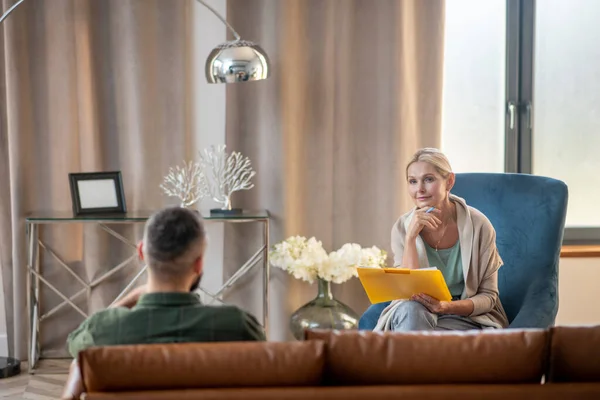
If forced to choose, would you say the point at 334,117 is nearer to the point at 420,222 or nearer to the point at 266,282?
the point at 266,282

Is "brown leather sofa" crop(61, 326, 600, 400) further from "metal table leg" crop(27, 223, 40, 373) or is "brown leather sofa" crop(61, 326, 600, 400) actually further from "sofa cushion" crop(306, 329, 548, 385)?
"metal table leg" crop(27, 223, 40, 373)

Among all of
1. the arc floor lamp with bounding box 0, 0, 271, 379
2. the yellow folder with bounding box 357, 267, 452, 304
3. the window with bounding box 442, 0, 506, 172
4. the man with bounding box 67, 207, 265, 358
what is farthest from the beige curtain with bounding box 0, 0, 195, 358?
the man with bounding box 67, 207, 265, 358

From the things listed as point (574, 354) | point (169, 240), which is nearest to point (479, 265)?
point (574, 354)


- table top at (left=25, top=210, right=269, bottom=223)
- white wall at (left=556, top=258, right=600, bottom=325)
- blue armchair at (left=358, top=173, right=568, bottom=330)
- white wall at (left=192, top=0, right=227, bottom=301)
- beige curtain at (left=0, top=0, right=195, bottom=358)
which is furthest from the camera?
white wall at (left=556, top=258, right=600, bottom=325)

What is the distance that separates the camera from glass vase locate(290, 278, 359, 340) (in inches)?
151

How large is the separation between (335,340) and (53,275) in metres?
2.68

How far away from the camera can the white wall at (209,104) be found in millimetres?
4047

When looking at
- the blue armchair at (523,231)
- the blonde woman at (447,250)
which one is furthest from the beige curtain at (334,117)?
the blonde woman at (447,250)

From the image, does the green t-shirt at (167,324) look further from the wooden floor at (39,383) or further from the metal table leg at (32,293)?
the metal table leg at (32,293)

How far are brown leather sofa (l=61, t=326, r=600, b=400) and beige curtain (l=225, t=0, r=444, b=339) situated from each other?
94.2 inches

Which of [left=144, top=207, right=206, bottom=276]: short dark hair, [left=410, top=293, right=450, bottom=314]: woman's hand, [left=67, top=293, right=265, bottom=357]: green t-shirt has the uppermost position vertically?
[left=144, top=207, right=206, bottom=276]: short dark hair

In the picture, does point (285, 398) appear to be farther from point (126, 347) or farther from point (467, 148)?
point (467, 148)

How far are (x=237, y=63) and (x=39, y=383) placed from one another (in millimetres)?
1622

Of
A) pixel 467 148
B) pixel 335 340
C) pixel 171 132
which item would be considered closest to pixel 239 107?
pixel 171 132
